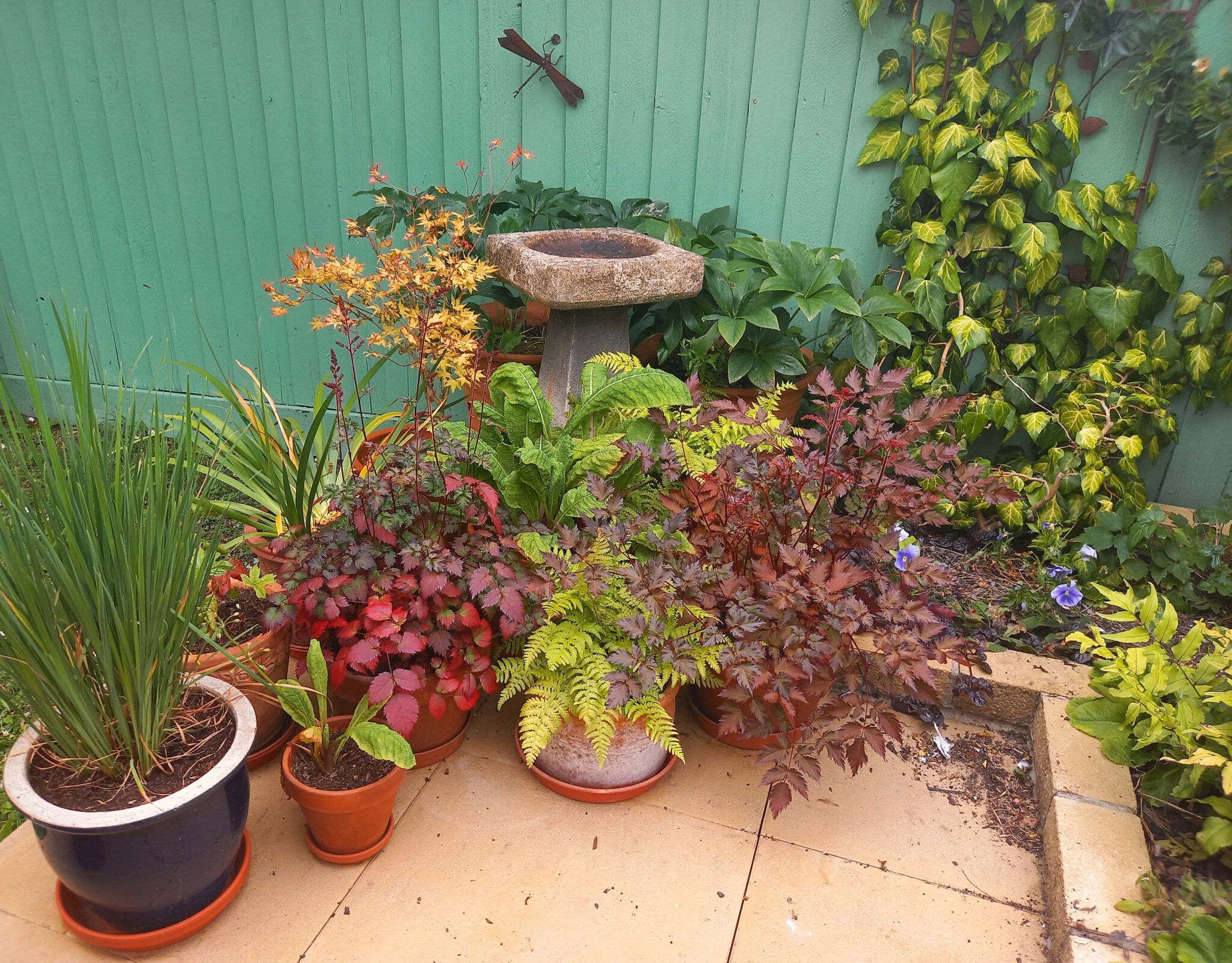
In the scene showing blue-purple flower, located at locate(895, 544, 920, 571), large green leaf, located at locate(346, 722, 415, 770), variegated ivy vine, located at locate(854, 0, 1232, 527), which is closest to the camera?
large green leaf, located at locate(346, 722, 415, 770)

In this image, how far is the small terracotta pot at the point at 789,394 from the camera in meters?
2.90

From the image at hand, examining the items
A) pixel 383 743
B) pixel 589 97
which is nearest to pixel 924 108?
pixel 589 97

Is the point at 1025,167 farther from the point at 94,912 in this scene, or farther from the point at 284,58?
the point at 94,912

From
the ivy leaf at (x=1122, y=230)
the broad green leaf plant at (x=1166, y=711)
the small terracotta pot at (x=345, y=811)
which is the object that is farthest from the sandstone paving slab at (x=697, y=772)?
the ivy leaf at (x=1122, y=230)

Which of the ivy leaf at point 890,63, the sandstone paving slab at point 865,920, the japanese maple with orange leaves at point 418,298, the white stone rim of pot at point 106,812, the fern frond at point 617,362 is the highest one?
the ivy leaf at point 890,63

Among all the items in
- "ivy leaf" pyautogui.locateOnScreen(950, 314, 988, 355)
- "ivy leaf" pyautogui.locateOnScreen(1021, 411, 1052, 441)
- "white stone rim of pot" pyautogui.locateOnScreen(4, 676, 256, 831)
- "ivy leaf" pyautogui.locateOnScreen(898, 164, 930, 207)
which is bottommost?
"white stone rim of pot" pyautogui.locateOnScreen(4, 676, 256, 831)

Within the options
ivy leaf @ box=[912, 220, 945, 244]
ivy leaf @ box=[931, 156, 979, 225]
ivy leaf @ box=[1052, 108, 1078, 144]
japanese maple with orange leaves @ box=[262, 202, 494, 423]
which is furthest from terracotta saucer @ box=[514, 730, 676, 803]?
ivy leaf @ box=[1052, 108, 1078, 144]

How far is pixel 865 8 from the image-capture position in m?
2.86

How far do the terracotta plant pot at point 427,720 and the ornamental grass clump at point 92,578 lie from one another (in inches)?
19.0

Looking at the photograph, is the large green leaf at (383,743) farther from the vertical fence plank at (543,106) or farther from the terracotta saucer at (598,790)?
the vertical fence plank at (543,106)

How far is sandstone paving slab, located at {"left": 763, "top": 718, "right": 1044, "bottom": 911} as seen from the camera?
1900mm

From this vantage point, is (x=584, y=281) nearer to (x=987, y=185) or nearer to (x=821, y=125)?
(x=821, y=125)

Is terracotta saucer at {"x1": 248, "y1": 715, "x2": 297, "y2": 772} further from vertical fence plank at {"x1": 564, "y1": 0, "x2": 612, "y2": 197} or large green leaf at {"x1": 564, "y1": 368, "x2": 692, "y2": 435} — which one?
vertical fence plank at {"x1": 564, "y1": 0, "x2": 612, "y2": 197}

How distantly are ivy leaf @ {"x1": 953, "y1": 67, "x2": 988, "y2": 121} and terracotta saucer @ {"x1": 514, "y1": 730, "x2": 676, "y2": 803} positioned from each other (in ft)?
8.15
